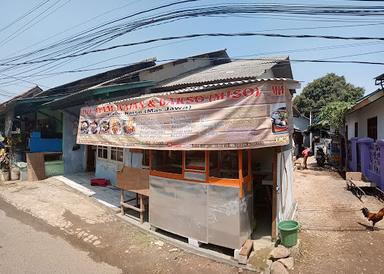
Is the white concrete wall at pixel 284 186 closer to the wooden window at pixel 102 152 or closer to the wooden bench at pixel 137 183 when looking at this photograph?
the wooden bench at pixel 137 183

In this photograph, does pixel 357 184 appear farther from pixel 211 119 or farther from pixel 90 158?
pixel 90 158

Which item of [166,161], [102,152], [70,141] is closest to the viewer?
[166,161]

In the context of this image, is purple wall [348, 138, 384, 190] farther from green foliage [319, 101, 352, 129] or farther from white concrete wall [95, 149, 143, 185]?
white concrete wall [95, 149, 143, 185]

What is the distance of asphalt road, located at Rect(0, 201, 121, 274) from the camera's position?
607 centimetres

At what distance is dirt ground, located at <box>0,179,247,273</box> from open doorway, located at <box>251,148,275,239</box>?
98.9 inches

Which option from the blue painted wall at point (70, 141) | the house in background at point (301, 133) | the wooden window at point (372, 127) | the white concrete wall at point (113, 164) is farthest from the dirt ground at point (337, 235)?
the house in background at point (301, 133)

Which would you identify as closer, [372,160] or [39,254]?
[39,254]

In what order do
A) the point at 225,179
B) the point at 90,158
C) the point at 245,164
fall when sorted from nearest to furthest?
1. the point at 225,179
2. the point at 245,164
3. the point at 90,158

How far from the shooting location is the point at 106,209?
9852mm

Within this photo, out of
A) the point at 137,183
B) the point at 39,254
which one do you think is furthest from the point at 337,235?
the point at 39,254

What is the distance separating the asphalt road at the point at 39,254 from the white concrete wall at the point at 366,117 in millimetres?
12350

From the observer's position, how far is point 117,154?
41.6 feet

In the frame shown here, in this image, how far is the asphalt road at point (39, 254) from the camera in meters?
6.07

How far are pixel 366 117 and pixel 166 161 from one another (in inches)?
488
